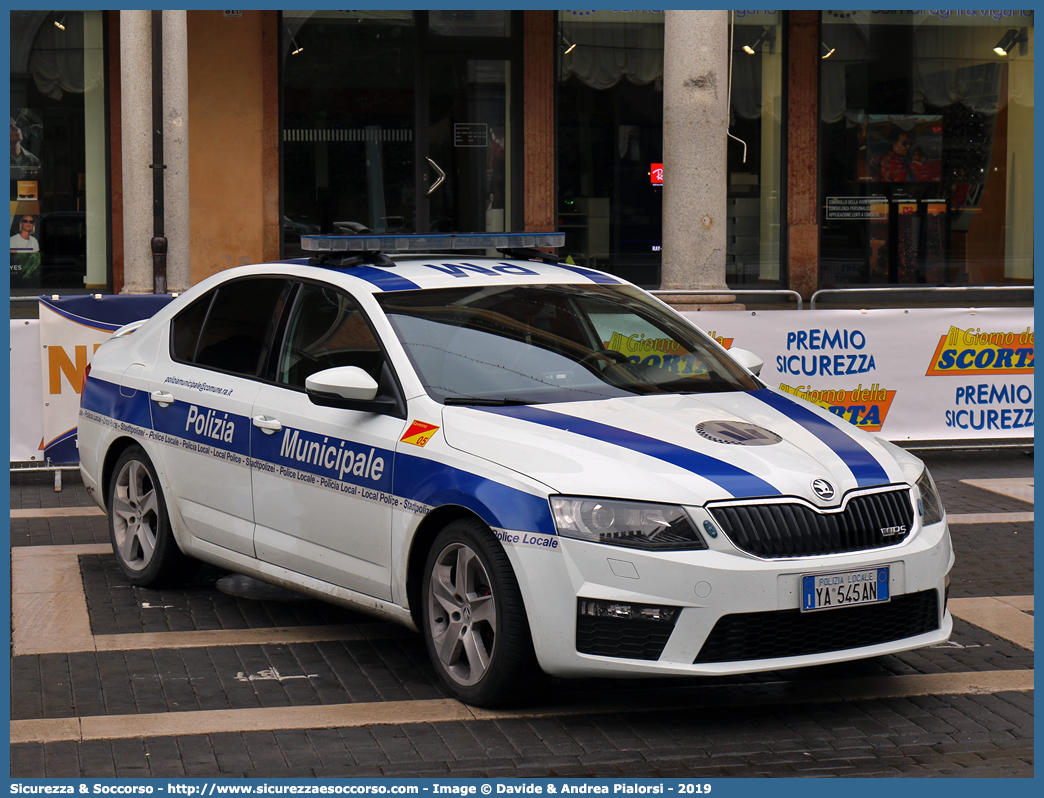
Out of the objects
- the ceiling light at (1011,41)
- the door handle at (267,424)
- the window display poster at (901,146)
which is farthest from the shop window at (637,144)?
the door handle at (267,424)

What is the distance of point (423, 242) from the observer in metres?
6.54

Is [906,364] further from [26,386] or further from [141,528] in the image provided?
[26,386]

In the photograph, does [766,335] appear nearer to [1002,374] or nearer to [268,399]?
[1002,374]

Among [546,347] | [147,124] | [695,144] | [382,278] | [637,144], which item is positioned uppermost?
[637,144]

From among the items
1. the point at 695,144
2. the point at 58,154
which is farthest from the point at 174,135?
the point at 695,144

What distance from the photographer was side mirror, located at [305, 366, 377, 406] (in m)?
5.33

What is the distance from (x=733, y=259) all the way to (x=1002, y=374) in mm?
6661

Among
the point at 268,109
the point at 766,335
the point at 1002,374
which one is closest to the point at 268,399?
the point at 766,335

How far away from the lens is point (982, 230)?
18.0 m

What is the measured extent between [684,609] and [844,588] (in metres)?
0.59

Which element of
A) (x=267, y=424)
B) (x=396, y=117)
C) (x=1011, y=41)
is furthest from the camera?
(x=1011, y=41)

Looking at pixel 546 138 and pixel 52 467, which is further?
pixel 546 138

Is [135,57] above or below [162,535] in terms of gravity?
above

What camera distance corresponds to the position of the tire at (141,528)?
678 cm
